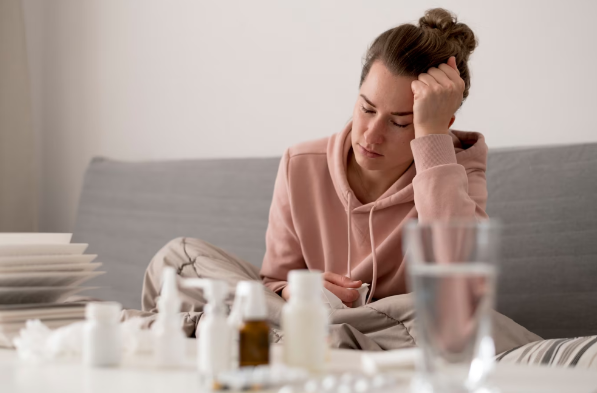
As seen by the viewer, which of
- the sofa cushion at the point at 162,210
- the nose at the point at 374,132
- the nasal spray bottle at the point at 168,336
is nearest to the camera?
the nasal spray bottle at the point at 168,336

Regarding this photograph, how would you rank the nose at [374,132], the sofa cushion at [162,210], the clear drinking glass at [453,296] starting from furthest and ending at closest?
1. the sofa cushion at [162,210]
2. the nose at [374,132]
3. the clear drinking glass at [453,296]

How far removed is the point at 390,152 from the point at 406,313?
435 millimetres

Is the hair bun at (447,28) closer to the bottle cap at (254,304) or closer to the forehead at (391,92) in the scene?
the forehead at (391,92)

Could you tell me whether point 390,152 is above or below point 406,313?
above

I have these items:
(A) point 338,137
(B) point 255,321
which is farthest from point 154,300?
(B) point 255,321

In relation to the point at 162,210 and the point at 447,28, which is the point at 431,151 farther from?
the point at 162,210

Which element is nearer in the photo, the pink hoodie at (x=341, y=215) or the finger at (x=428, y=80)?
the finger at (x=428, y=80)

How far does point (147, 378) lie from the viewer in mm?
680

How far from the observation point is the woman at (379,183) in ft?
4.67

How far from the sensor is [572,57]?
1.91 metres

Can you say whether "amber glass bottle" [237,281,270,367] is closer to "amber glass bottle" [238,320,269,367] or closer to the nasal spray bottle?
"amber glass bottle" [238,320,269,367]

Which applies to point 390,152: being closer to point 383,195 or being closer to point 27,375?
point 383,195

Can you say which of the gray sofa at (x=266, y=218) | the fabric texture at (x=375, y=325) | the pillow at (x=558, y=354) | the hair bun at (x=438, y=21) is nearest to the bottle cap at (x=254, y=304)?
the fabric texture at (x=375, y=325)

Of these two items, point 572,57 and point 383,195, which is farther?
point 572,57
